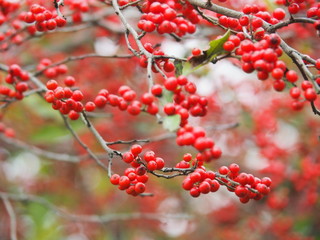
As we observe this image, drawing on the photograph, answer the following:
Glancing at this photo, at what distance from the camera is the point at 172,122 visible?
114 cm

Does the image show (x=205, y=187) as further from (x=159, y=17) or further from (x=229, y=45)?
(x=159, y=17)

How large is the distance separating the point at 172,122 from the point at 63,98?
21.6 inches

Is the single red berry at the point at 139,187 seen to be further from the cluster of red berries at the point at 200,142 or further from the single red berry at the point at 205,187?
the cluster of red berries at the point at 200,142

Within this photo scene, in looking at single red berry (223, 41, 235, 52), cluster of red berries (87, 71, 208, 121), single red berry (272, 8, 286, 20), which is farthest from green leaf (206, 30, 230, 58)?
single red berry (272, 8, 286, 20)

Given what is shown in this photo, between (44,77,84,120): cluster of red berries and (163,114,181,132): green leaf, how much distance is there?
47cm

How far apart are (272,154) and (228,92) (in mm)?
1002

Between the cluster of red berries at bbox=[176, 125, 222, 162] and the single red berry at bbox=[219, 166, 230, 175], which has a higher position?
the cluster of red berries at bbox=[176, 125, 222, 162]

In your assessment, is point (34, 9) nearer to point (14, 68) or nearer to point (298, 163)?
point (14, 68)

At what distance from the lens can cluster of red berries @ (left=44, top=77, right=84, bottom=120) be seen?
1.43 meters

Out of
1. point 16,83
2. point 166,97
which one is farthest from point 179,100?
point 16,83

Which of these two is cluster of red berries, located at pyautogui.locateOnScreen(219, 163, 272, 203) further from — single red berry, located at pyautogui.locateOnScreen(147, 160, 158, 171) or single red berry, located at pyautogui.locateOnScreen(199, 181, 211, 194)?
single red berry, located at pyautogui.locateOnScreen(147, 160, 158, 171)

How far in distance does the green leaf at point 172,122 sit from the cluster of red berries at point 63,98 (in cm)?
47

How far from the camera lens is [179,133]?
1.16 m

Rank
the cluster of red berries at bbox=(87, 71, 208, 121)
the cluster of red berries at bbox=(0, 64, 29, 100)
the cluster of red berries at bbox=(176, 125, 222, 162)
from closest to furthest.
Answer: the cluster of red berries at bbox=(176, 125, 222, 162)
the cluster of red berries at bbox=(87, 71, 208, 121)
the cluster of red berries at bbox=(0, 64, 29, 100)
